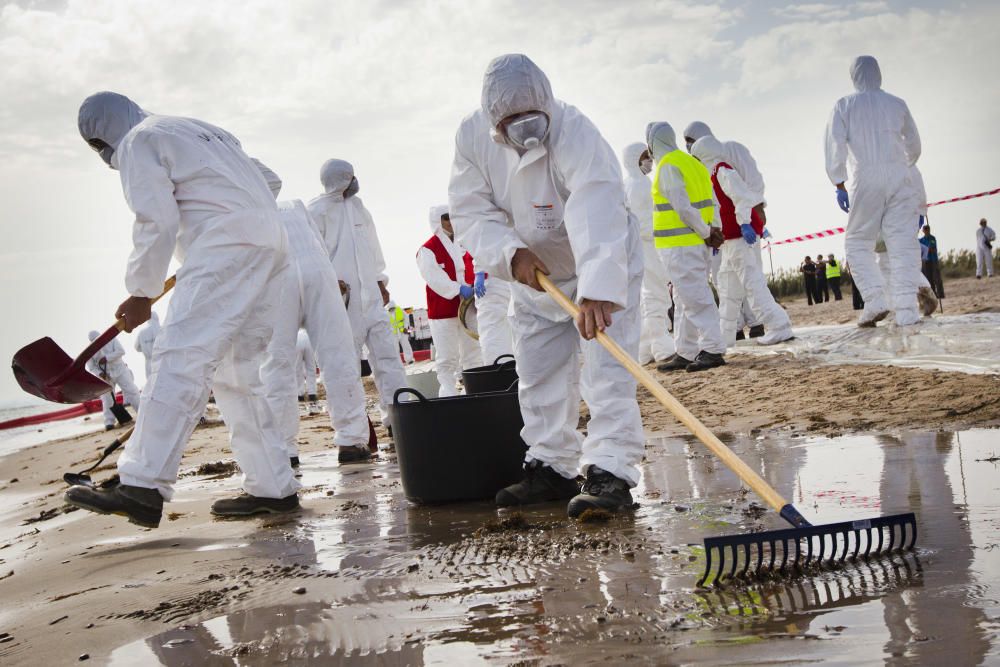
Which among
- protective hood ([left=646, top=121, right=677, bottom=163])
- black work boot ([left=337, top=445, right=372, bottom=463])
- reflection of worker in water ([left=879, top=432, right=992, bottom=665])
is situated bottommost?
reflection of worker in water ([left=879, top=432, right=992, bottom=665])

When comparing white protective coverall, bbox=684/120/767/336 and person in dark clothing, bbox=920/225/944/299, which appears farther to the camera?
person in dark clothing, bbox=920/225/944/299

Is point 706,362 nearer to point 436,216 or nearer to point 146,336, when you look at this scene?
point 436,216

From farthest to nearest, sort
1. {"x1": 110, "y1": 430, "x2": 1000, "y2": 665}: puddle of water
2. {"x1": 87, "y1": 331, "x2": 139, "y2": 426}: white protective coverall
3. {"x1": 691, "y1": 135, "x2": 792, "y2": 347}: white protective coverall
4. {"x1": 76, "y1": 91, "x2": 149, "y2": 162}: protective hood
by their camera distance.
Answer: {"x1": 87, "y1": 331, "x2": 139, "y2": 426}: white protective coverall, {"x1": 691, "y1": 135, "x2": 792, "y2": 347}: white protective coverall, {"x1": 76, "y1": 91, "x2": 149, "y2": 162}: protective hood, {"x1": 110, "y1": 430, "x2": 1000, "y2": 665}: puddle of water

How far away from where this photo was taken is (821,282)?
22.2 m

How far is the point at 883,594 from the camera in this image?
216 centimetres

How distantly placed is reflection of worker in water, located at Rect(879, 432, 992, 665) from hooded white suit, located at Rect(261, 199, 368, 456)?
3.48 m

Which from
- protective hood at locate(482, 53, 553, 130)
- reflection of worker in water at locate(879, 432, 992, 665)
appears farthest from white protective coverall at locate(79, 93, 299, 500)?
reflection of worker in water at locate(879, 432, 992, 665)

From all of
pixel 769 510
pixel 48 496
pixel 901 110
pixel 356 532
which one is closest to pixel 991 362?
pixel 901 110

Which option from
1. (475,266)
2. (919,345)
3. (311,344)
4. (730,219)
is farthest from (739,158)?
(475,266)

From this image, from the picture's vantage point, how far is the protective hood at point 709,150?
974 cm

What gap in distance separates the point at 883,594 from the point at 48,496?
5639 millimetres

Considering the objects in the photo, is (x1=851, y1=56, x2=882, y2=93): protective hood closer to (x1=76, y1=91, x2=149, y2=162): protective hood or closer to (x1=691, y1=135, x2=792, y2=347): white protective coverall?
(x1=691, y1=135, x2=792, y2=347): white protective coverall

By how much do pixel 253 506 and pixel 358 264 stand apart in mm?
3227

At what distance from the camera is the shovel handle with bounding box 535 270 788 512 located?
8.46ft
